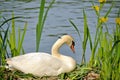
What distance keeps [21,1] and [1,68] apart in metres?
10.3

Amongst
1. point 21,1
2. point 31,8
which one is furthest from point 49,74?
point 21,1

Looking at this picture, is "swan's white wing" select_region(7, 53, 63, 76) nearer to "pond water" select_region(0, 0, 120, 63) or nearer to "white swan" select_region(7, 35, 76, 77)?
"white swan" select_region(7, 35, 76, 77)

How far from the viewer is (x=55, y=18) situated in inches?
525

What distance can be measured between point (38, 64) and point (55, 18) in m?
6.64

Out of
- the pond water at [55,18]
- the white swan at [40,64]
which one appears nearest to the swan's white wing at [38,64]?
the white swan at [40,64]

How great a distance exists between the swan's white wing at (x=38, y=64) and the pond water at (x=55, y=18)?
2101 millimetres

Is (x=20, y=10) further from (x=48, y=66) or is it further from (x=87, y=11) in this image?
(x=48, y=66)

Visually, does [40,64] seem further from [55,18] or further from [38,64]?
[55,18]

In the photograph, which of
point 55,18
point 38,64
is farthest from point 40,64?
point 55,18

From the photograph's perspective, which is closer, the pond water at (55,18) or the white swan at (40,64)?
the white swan at (40,64)

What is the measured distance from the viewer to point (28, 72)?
21.9ft

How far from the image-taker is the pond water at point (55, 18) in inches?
403

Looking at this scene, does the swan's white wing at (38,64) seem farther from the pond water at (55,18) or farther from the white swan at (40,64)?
the pond water at (55,18)

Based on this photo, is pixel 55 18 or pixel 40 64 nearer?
pixel 40 64
